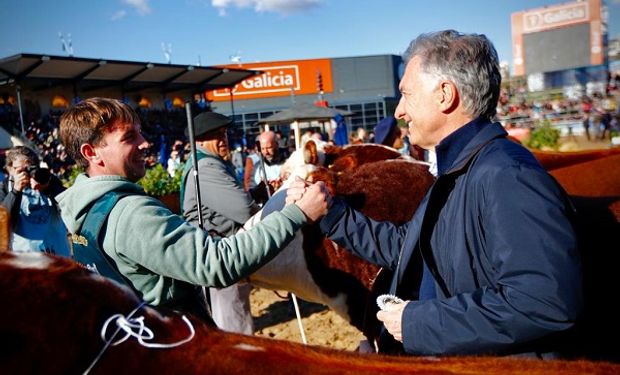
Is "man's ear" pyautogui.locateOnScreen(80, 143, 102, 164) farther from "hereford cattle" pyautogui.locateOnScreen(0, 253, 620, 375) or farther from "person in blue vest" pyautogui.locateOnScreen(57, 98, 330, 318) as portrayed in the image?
"hereford cattle" pyautogui.locateOnScreen(0, 253, 620, 375)

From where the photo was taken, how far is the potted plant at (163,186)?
9078mm

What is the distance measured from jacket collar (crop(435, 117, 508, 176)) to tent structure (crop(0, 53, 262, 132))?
16.3 m

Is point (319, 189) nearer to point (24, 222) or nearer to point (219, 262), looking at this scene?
point (219, 262)

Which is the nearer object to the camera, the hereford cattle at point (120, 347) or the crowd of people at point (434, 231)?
the hereford cattle at point (120, 347)

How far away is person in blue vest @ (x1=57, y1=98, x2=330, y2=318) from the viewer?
162cm

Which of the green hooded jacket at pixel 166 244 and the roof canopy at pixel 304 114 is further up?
the roof canopy at pixel 304 114

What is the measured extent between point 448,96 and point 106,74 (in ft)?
68.5

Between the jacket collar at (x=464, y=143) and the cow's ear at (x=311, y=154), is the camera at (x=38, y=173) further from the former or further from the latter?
the jacket collar at (x=464, y=143)

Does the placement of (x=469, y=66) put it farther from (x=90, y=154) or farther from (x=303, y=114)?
(x=303, y=114)

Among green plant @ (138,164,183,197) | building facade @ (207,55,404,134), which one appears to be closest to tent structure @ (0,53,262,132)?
green plant @ (138,164,183,197)

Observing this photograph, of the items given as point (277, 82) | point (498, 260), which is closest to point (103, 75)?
point (277, 82)

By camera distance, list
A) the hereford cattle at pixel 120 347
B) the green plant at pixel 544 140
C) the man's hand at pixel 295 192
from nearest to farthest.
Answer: the hereford cattle at pixel 120 347
the man's hand at pixel 295 192
the green plant at pixel 544 140

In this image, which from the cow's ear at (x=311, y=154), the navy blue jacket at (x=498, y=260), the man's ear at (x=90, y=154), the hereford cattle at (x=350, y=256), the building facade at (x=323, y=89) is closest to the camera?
the navy blue jacket at (x=498, y=260)

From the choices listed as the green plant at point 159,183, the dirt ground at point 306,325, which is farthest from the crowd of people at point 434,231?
the green plant at point 159,183
